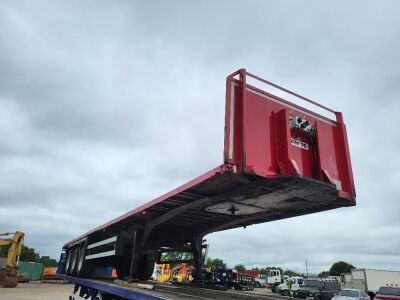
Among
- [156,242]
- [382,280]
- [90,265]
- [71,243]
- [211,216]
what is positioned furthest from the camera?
[382,280]

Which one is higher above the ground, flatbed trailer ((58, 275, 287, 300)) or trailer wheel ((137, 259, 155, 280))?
trailer wheel ((137, 259, 155, 280))

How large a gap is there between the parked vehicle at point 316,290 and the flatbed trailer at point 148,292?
16738mm

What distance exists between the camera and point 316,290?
23297 millimetres

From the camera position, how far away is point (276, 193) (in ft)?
17.4

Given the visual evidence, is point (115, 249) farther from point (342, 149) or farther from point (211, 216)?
point (342, 149)

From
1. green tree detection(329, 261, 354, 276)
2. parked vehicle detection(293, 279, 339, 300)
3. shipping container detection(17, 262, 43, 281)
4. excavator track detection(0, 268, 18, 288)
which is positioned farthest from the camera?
green tree detection(329, 261, 354, 276)

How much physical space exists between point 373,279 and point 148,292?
90.3 feet

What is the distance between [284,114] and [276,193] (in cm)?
114

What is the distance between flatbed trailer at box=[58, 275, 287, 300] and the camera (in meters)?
4.97

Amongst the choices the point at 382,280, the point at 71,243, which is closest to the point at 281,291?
the point at 382,280

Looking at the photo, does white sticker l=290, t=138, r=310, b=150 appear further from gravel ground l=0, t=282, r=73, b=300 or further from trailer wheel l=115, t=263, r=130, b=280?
gravel ground l=0, t=282, r=73, b=300

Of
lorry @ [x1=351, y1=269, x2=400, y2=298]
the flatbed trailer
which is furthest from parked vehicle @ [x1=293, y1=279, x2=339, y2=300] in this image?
the flatbed trailer

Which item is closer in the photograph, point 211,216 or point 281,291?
point 211,216

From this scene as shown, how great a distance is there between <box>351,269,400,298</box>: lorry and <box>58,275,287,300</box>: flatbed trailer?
24046 millimetres
